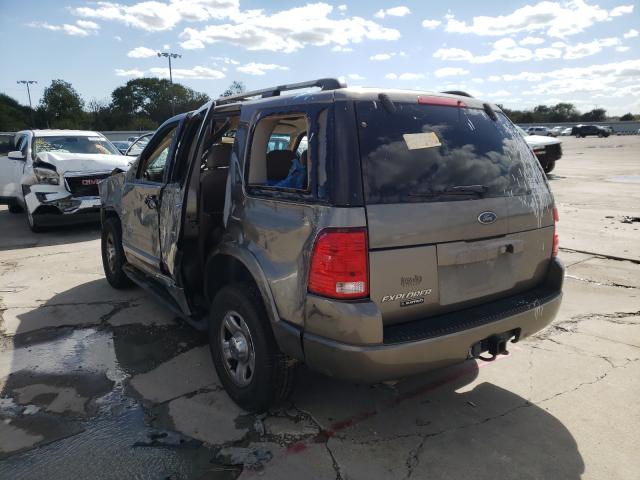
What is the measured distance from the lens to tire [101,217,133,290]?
17.4ft

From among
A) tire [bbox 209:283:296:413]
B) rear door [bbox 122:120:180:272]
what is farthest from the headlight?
tire [bbox 209:283:296:413]

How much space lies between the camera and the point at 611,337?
4074 millimetres

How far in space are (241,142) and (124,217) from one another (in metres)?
2.38

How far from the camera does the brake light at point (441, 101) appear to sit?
280cm

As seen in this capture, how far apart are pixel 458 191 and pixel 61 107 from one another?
270 ft

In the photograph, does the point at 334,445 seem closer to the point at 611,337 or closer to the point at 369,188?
the point at 369,188

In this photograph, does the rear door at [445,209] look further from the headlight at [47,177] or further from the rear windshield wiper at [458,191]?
the headlight at [47,177]

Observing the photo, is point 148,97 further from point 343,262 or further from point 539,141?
point 343,262

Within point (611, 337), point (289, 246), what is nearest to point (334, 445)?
point (289, 246)

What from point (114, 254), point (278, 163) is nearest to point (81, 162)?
point (114, 254)

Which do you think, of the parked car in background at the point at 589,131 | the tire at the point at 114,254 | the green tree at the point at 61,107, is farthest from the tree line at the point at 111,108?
the tire at the point at 114,254

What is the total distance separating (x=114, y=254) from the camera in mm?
5457

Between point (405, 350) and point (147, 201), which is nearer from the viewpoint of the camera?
point (405, 350)

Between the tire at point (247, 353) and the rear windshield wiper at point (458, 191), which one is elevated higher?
the rear windshield wiper at point (458, 191)
